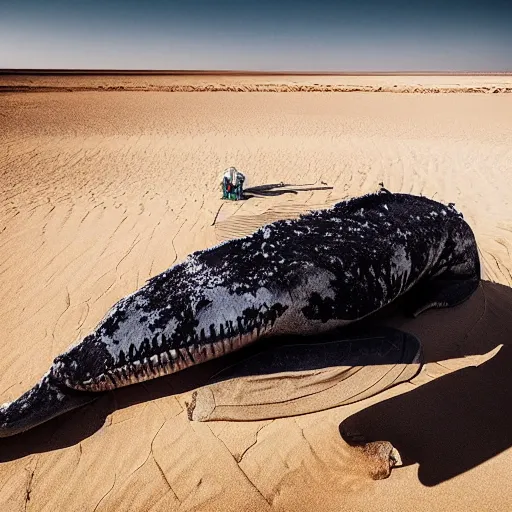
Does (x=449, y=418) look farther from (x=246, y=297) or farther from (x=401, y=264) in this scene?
(x=246, y=297)

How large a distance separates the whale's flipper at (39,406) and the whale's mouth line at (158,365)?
0.28 ft

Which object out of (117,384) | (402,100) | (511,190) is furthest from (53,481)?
(402,100)

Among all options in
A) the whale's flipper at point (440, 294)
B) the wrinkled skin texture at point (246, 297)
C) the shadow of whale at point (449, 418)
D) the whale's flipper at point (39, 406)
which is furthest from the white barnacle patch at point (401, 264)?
the whale's flipper at point (39, 406)

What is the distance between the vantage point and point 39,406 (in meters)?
3.01

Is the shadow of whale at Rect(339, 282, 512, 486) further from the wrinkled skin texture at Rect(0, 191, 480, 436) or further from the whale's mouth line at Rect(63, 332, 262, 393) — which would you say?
the whale's mouth line at Rect(63, 332, 262, 393)

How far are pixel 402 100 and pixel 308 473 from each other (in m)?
30.4

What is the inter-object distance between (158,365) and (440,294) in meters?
3.02

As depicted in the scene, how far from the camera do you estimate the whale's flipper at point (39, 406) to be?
2.94 metres

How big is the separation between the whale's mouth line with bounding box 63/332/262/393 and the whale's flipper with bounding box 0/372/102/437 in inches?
3.4

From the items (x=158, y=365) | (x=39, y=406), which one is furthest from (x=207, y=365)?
(x=39, y=406)

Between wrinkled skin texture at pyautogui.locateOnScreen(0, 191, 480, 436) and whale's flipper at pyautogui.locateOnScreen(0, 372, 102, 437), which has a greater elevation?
wrinkled skin texture at pyautogui.locateOnScreen(0, 191, 480, 436)

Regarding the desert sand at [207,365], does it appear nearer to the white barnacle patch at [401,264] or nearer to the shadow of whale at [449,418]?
the shadow of whale at [449,418]

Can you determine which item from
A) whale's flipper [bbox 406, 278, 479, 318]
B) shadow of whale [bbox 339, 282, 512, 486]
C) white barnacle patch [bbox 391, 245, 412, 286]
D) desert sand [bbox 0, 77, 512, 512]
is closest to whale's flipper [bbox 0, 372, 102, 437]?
desert sand [bbox 0, 77, 512, 512]

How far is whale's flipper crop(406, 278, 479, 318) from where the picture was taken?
4.26 m
